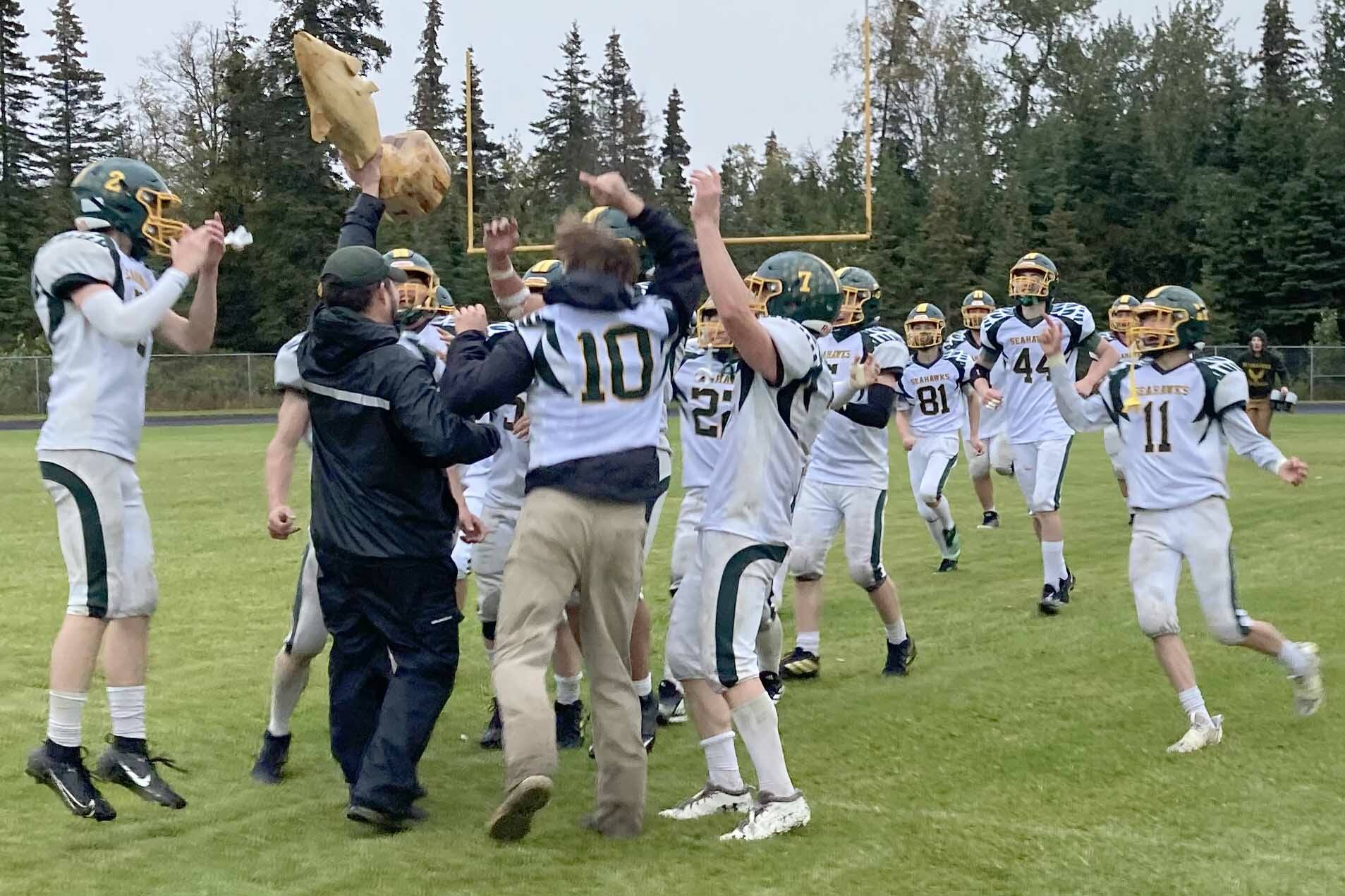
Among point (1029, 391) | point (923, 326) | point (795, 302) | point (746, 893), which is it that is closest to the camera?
point (746, 893)

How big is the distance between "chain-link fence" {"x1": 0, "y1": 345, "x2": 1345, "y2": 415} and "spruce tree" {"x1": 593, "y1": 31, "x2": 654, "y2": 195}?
1139 centimetres

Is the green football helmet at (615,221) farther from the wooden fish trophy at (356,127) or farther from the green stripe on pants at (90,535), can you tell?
the green stripe on pants at (90,535)

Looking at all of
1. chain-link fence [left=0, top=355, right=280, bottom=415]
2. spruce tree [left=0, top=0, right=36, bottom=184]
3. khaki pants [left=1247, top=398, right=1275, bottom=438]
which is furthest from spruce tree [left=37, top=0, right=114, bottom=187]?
khaki pants [left=1247, top=398, right=1275, bottom=438]

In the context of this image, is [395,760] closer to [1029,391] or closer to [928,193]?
[1029,391]

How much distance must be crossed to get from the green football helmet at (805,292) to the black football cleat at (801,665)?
2556mm

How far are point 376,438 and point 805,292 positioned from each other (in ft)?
5.75

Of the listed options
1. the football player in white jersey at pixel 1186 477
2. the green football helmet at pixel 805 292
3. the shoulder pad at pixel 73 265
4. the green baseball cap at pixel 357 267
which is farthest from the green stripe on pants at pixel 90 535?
the football player in white jersey at pixel 1186 477

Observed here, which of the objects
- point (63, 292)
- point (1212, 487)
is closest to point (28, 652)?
point (63, 292)

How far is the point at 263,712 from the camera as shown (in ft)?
22.6

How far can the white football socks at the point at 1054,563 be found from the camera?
976cm

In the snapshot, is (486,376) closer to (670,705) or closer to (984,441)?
(670,705)

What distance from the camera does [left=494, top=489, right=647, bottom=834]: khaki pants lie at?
4.97m

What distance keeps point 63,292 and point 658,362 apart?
84.2 inches

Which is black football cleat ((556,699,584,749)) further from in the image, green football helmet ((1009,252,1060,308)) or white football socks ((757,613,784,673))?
green football helmet ((1009,252,1060,308))
